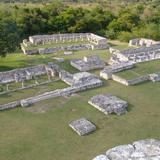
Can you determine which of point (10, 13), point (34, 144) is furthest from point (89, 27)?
point (34, 144)

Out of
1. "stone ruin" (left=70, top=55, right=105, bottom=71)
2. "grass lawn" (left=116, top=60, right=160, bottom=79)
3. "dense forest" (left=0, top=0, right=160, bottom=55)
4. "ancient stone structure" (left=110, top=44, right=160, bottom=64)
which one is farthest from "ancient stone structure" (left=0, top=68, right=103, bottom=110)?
"dense forest" (left=0, top=0, right=160, bottom=55)

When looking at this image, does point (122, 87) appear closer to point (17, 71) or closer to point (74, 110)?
point (74, 110)

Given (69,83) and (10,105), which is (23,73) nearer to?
(69,83)

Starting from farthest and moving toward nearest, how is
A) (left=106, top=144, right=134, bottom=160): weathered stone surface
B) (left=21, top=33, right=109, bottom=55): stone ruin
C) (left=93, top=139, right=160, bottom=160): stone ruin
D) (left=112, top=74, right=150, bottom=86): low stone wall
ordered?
(left=21, top=33, right=109, bottom=55): stone ruin
(left=112, top=74, right=150, bottom=86): low stone wall
(left=106, top=144, right=134, bottom=160): weathered stone surface
(left=93, top=139, right=160, bottom=160): stone ruin

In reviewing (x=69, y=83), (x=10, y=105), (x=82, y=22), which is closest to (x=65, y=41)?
(x=82, y=22)

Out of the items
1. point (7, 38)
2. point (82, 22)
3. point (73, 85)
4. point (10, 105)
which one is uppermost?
point (7, 38)

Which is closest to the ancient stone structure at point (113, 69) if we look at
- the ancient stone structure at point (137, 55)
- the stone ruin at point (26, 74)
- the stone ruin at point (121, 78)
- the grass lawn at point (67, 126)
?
the stone ruin at point (121, 78)

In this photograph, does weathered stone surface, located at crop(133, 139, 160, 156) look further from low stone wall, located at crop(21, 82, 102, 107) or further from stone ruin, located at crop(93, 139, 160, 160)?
low stone wall, located at crop(21, 82, 102, 107)
